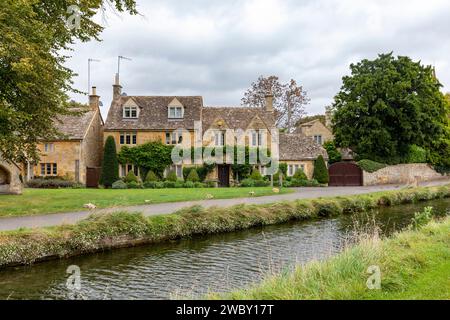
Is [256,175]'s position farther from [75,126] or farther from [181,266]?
[181,266]

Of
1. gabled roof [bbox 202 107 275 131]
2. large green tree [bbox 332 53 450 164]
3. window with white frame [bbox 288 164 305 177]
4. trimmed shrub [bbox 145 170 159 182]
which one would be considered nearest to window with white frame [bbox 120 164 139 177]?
trimmed shrub [bbox 145 170 159 182]

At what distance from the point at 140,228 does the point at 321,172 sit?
33630 mm

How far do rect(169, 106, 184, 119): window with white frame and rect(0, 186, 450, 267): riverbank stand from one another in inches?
1035

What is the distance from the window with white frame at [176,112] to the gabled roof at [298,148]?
11962 millimetres

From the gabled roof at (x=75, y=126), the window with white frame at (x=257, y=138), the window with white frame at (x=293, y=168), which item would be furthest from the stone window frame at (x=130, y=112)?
the window with white frame at (x=293, y=168)

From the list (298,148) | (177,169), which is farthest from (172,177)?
(298,148)

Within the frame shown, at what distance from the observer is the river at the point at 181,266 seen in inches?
413

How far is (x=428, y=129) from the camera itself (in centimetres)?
4778

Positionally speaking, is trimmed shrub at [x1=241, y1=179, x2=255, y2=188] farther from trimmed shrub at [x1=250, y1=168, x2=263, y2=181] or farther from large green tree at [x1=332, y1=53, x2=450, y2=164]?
large green tree at [x1=332, y1=53, x2=450, y2=164]

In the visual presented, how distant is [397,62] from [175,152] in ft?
86.2

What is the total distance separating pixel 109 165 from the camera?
44500 mm

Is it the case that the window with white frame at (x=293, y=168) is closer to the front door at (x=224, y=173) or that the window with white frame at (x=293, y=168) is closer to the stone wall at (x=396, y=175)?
the stone wall at (x=396, y=175)
